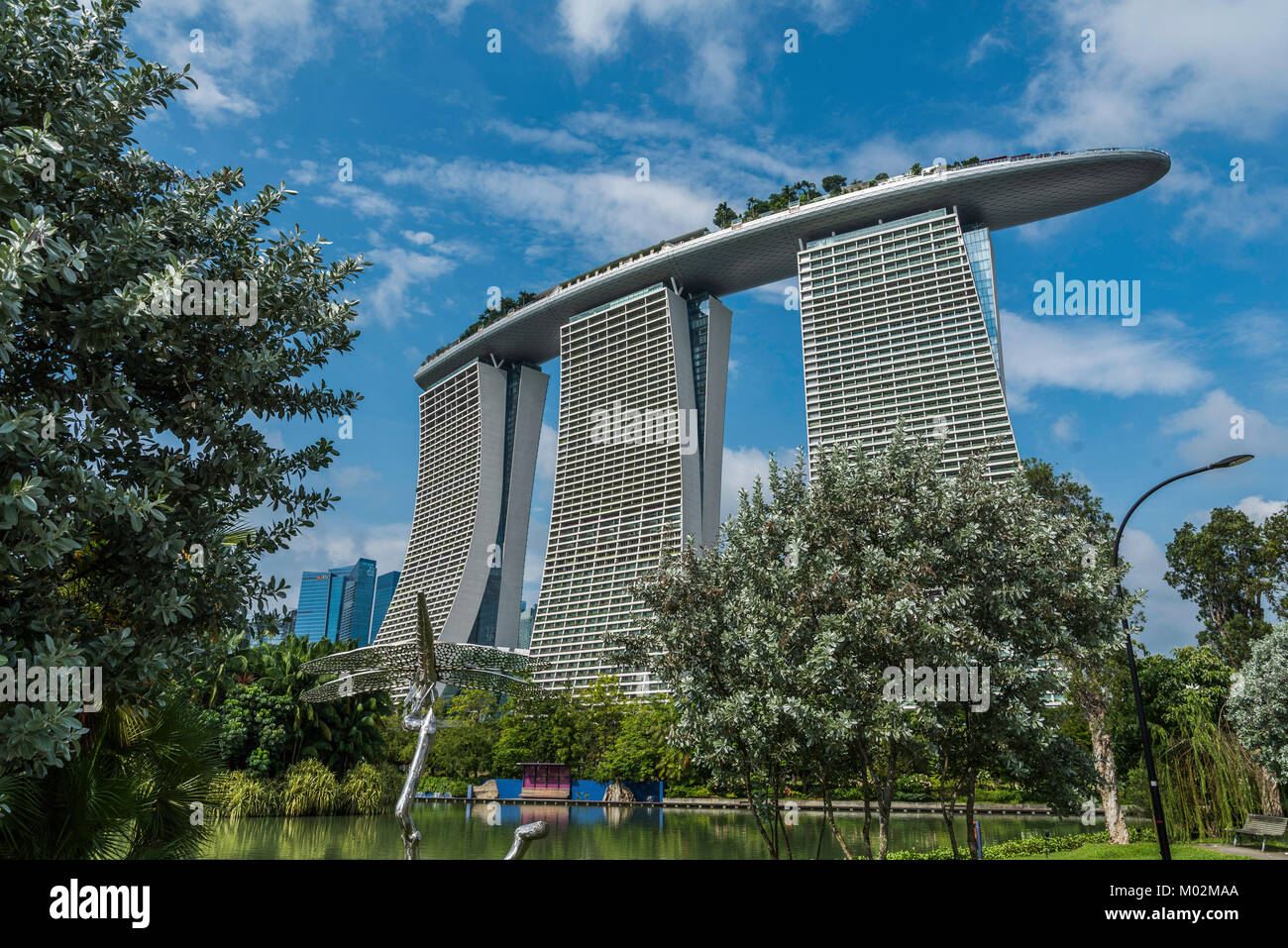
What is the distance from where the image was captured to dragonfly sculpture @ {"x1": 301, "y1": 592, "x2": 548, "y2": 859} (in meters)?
9.46

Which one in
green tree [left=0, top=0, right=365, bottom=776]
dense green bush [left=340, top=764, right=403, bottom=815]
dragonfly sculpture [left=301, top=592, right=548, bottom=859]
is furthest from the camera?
dense green bush [left=340, top=764, right=403, bottom=815]

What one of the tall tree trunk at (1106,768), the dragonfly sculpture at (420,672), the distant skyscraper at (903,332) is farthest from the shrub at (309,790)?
the distant skyscraper at (903,332)

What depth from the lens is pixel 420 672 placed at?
406 inches

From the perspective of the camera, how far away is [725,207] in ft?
283

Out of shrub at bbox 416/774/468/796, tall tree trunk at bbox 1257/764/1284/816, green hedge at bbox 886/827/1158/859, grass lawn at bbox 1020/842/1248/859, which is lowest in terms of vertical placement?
shrub at bbox 416/774/468/796

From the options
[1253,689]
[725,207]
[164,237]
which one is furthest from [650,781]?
[725,207]

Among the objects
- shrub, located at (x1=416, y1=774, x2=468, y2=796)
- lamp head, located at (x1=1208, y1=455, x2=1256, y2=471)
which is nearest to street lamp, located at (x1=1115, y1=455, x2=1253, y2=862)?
lamp head, located at (x1=1208, y1=455, x2=1256, y2=471)

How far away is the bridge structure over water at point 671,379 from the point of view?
232ft

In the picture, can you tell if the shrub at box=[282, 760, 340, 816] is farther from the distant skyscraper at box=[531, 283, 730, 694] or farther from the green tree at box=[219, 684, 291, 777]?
the distant skyscraper at box=[531, 283, 730, 694]

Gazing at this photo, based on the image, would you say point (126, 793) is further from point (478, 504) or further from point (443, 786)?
point (478, 504)

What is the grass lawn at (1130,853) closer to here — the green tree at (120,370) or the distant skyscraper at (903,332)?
the green tree at (120,370)

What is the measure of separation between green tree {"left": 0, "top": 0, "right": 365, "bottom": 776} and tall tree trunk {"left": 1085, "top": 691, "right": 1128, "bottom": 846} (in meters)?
24.1

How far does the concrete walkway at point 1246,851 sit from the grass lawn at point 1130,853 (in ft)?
1.64

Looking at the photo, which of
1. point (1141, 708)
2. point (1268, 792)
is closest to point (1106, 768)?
point (1268, 792)
